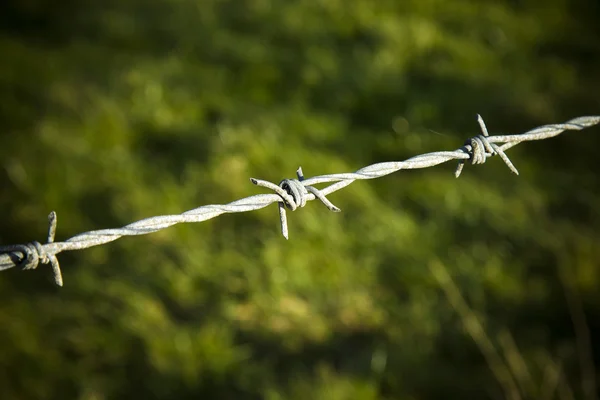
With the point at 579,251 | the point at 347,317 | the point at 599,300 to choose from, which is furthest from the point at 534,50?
the point at 347,317

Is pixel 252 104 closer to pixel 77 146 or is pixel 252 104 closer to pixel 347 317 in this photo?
pixel 77 146

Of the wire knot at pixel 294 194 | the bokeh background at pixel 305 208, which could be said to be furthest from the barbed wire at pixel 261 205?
the bokeh background at pixel 305 208

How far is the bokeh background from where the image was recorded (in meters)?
2.39

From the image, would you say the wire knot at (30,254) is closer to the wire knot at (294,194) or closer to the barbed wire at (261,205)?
the barbed wire at (261,205)

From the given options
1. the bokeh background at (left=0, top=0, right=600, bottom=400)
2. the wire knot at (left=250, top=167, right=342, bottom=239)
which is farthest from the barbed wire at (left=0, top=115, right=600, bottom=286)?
the bokeh background at (left=0, top=0, right=600, bottom=400)

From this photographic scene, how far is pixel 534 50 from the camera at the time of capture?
481cm

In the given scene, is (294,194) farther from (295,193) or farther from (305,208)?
(305,208)

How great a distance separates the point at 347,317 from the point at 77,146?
2207 mm

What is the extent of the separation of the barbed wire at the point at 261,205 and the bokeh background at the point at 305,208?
116cm

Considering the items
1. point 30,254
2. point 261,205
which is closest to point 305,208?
point 261,205

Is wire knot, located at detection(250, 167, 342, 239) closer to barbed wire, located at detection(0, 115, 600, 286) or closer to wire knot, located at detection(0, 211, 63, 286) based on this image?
barbed wire, located at detection(0, 115, 600, 286)

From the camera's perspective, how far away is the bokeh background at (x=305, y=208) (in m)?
2.39

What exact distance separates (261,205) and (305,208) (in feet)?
6.57

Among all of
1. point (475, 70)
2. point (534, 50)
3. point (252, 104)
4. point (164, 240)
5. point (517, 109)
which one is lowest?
point (164, 240)
